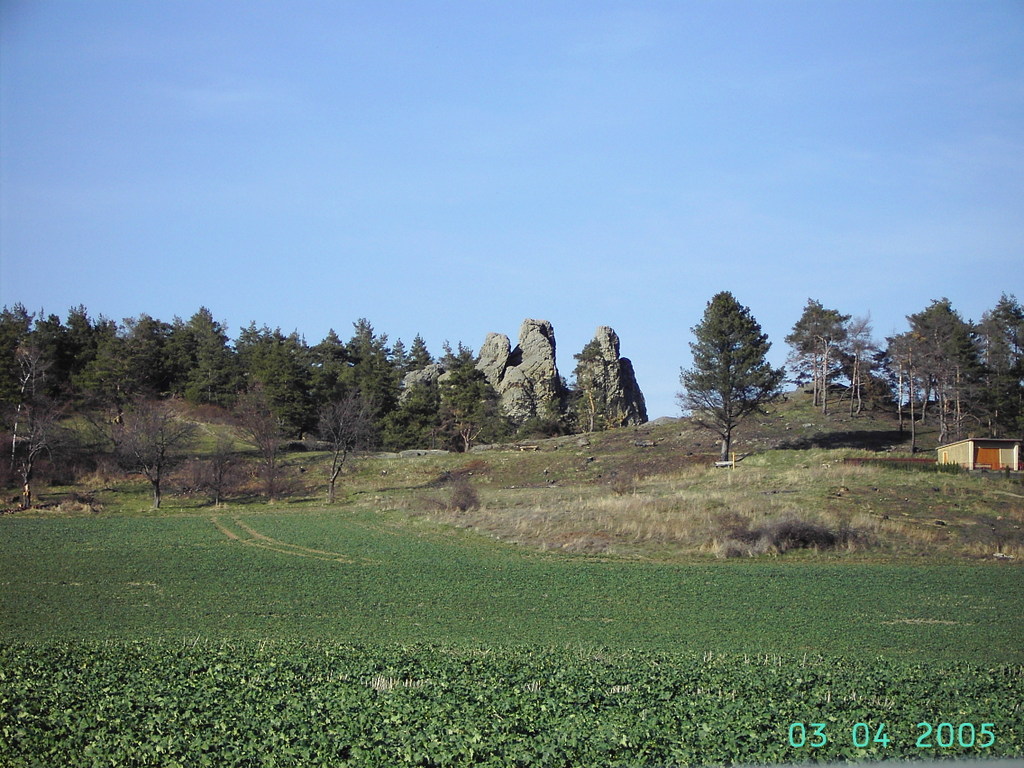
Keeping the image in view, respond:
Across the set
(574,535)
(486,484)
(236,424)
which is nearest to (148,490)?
(236,424)

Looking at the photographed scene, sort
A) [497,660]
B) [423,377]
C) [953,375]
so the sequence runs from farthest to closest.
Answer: [423,377]
[953,375]
[497,660]

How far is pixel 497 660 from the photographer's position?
13336 millimetres

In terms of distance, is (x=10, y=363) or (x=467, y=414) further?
(x=467, y=414)

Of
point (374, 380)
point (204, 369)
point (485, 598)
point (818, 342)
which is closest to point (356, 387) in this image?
point (374, 380)

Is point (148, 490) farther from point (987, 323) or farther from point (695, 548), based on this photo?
point (987, 323)

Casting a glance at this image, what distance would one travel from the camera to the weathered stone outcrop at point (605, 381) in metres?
99.9

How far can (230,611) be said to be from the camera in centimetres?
2123

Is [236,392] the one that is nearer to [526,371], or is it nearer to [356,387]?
[356,387]

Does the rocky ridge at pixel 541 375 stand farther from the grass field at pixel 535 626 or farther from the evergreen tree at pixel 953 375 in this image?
the grass field at pixel 535 626

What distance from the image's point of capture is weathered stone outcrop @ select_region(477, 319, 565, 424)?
99.0 metres
